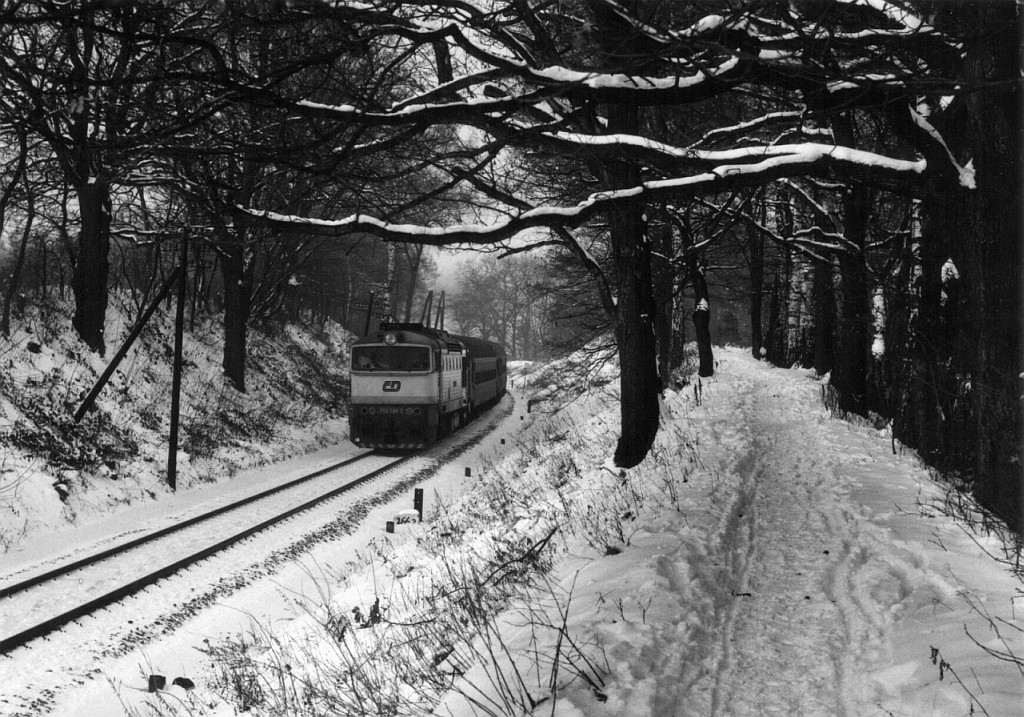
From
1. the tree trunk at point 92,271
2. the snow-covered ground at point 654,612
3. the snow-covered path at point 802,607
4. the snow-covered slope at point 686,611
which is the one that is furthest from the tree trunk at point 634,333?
the tree trunk at point 92,271

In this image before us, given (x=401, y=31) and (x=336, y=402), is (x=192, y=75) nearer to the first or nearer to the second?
(x=401, y=31)

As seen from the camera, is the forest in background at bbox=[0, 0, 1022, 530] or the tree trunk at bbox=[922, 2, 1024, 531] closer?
the forest in background at bbox=[0, 0, 1022, 530]

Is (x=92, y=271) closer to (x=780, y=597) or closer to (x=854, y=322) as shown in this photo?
(x=780, y=597)

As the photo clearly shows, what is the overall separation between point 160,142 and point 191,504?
897 cm

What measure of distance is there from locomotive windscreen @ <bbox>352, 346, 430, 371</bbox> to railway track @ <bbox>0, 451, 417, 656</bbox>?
5742mm

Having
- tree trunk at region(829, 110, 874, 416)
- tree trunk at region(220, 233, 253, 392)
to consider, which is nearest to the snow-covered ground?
tree trunk at region(829, 110, 874, 416)

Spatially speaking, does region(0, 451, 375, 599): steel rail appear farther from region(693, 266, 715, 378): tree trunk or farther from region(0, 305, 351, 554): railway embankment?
region(693, 266, 715, 378): tree trunk

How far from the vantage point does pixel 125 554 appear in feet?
31.0

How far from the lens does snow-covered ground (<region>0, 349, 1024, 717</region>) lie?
145 inches

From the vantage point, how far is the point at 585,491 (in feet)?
29.5

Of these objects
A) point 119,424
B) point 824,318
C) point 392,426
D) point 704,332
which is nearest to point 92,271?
point 119,424

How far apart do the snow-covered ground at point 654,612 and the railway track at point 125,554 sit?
0.45 meters

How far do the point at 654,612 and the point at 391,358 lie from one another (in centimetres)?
1565

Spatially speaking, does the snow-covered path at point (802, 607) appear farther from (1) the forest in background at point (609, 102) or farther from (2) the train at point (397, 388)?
(2) the train at point (397, 388)
